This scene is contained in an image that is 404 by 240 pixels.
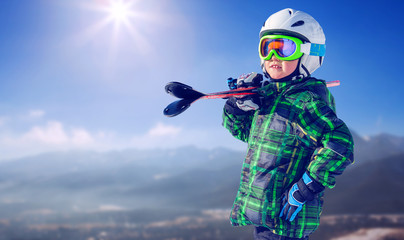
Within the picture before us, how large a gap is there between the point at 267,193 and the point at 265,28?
2.48 metres

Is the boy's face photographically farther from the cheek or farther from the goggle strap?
the goggle strap

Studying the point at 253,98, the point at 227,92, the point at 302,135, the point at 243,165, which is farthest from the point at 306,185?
the point at 227,92

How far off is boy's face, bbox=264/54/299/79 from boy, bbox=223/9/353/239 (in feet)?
0.05

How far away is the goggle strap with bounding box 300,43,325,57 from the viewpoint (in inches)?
152

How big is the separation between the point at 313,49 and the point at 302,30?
0.34 m

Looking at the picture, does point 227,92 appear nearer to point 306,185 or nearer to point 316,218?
point 306,185

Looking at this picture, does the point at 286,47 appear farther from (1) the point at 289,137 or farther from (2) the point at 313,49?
(1) the point at 289,137

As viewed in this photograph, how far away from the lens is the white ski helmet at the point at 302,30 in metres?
3.84

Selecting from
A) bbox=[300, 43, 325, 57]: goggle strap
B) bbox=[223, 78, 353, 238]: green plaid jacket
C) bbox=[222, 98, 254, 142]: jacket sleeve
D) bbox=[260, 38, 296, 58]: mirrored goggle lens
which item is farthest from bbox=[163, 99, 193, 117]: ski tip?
bbox=[300, 43, 325, 57]: goggle strap

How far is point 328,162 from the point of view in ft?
10.4

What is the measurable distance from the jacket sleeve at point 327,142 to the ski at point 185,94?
2.97 feet

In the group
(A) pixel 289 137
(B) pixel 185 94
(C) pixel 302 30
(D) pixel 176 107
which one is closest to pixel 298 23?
(C) pixel 302 30

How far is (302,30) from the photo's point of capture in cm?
384

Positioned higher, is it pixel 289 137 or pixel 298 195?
pixel 289 137
